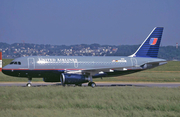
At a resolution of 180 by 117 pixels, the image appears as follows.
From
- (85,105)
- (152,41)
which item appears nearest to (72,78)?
(85,105)

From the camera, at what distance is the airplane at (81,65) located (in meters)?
31.4

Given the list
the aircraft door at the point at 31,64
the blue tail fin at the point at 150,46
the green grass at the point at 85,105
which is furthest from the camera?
the blue tail fin at the point at 150,46

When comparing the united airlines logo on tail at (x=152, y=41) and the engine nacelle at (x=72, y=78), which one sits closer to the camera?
the engine nacelle at (x=72, y=78)

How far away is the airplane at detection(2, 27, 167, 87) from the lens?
3138 cm

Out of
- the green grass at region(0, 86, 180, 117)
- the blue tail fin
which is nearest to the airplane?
the blue tail fin

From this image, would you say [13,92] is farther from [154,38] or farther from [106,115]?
[154,38]

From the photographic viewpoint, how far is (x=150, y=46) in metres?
38.4

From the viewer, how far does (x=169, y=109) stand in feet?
56.4

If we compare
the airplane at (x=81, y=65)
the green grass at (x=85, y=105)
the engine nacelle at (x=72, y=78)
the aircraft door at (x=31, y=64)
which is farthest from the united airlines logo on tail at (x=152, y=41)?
the aircraft door at (x=31, y=64)

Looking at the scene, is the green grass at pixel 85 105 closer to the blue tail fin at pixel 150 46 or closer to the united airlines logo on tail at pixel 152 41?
the blue tail fin at pixel 150 46

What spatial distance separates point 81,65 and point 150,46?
416 inches

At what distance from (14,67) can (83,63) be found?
26.8 ft

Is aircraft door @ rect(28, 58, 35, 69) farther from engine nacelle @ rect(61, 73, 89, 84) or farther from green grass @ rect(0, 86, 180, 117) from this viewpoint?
green grass @ rect(0, 86, 180, 117)

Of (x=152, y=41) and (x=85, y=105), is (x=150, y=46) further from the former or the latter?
(x=85, y=105)
